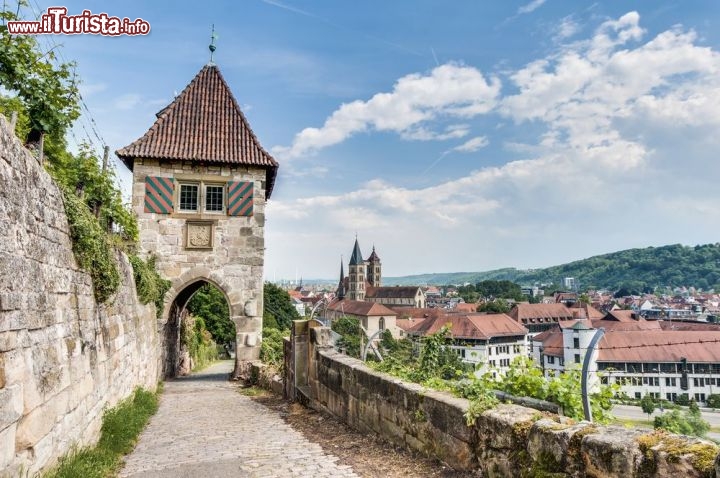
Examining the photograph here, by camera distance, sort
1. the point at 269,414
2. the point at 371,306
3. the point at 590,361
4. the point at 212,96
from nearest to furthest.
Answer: the point at 590,361
the point at 269,414
the point at 212,96
the point at 371,306

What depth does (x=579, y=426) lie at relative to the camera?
123 inches

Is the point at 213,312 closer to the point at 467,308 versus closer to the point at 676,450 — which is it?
the point at 676,450

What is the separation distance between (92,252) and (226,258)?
10.7m

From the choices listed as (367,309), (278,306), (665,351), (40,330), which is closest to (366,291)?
(367,309)

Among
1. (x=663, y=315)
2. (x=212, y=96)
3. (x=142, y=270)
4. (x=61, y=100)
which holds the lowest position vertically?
(x=663, y=315)

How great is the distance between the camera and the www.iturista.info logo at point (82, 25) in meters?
8.74

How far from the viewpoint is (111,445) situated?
18.5ft

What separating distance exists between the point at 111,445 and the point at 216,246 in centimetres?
1079

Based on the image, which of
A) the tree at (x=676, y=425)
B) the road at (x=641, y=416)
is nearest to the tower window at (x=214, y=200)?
the road at (x=641, y=416)

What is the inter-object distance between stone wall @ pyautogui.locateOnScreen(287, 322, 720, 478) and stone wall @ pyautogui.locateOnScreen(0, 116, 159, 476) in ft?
10.2

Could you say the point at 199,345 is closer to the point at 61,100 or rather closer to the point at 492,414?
the point at 61,100

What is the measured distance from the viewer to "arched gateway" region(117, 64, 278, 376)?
15.6 meters

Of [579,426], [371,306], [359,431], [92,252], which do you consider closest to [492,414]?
[579,426]

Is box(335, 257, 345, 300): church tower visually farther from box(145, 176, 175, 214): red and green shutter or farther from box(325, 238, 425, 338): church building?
box(145, 176, 175, 214): red and green shutter
